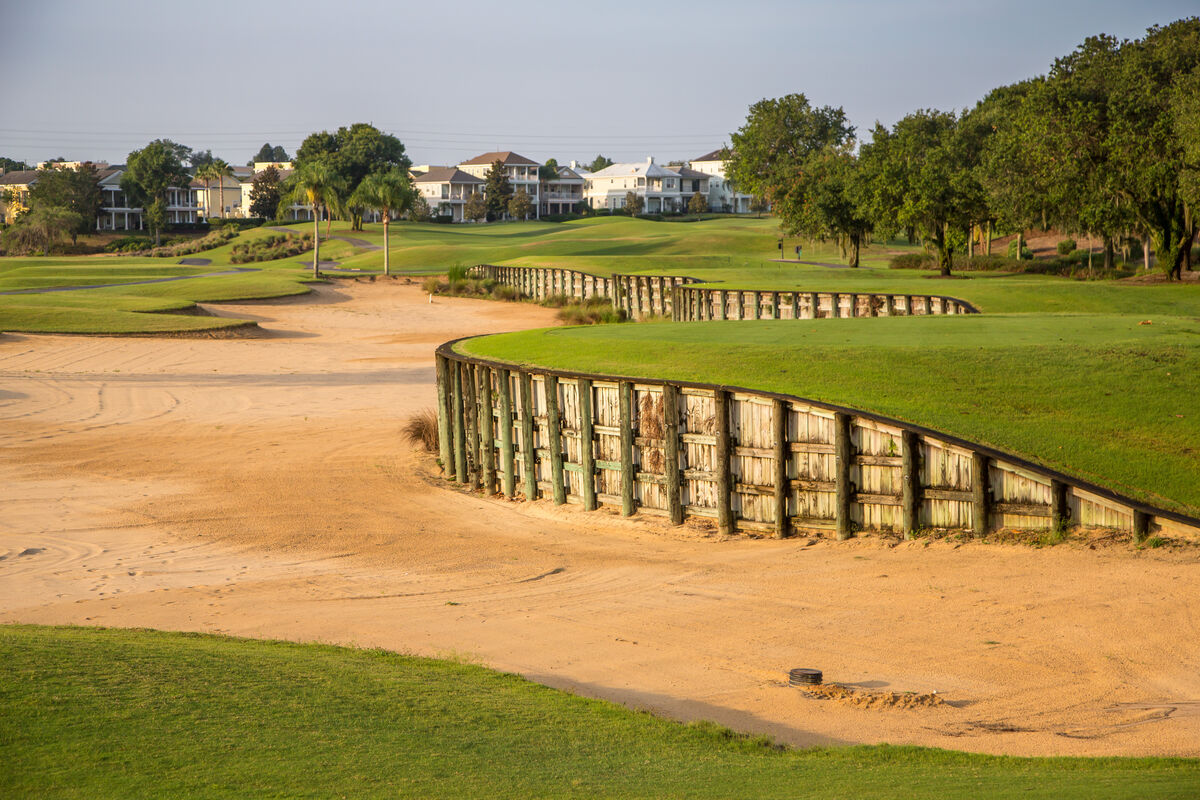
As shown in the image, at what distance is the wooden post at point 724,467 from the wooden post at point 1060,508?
401cm

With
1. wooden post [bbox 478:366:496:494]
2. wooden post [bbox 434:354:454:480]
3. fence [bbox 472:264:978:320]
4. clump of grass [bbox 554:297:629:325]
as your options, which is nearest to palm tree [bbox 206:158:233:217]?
fence [bbox 472:264:978:320]

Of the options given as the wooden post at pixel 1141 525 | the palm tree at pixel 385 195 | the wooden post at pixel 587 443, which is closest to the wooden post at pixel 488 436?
the wooden post at pixel 587 443

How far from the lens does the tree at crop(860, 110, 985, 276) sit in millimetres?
47288

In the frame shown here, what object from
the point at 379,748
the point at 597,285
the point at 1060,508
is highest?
the point at 597,285

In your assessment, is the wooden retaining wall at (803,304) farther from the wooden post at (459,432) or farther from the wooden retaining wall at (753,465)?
the wooden retaining wall at (753,465)

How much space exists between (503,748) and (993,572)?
7.11 m

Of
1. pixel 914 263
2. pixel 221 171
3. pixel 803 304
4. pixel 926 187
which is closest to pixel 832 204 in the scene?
pixel 914 263

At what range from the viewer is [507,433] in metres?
18.0

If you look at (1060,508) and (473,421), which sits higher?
(473,421)

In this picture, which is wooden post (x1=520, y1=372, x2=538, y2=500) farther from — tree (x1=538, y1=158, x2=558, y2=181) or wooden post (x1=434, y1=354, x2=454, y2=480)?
tree (x1=538, y1=158, x2=558, y2=181)

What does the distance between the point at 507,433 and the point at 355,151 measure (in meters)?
131

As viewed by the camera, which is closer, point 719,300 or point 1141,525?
point 1141,525

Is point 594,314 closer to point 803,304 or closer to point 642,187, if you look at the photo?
point 803,304

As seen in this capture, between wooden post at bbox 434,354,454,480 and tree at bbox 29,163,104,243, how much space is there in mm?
112645
